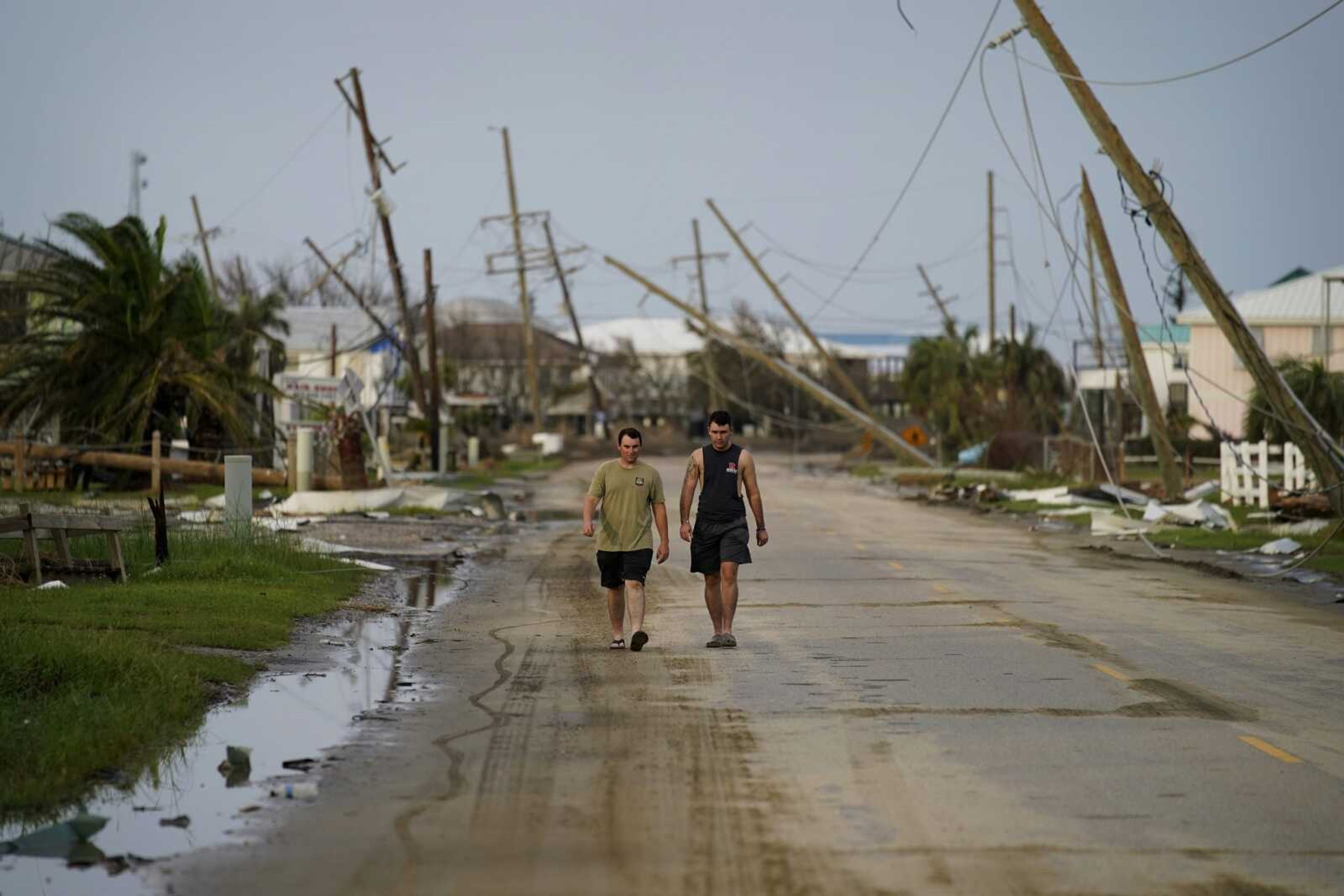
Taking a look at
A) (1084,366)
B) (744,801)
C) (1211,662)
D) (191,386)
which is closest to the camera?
(744,801)

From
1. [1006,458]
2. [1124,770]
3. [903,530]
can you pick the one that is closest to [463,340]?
[1006,458]

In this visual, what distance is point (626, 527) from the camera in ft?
45.1

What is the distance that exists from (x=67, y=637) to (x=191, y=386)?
25.1 metres

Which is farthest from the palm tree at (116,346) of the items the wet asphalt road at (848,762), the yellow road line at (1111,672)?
the yellow road line at (1111,672)

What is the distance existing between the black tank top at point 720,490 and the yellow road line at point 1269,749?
5202 millimetres

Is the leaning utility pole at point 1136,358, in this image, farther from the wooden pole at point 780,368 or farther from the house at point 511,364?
the house at point 511,364

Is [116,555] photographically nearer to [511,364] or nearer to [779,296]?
[779,296]

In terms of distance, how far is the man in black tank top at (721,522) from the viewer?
14023 mm

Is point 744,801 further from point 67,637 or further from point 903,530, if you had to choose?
point 903,530

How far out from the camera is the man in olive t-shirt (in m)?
13.7

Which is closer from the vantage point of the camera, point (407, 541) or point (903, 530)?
point (407, 541)

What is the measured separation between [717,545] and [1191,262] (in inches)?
460

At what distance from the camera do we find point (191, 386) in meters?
35.9

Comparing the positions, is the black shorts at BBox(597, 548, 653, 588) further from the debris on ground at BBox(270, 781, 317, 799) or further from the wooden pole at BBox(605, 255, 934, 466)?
the wooden pole at BBox(605, 255, 934, 466)
